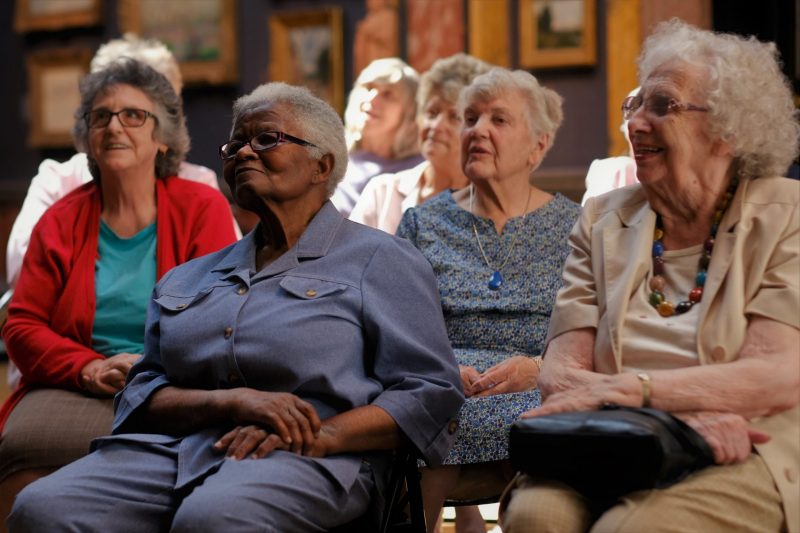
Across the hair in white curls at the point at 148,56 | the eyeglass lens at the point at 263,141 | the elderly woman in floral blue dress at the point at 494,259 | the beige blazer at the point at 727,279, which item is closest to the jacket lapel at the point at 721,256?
the beige blazer at the point at 727,279

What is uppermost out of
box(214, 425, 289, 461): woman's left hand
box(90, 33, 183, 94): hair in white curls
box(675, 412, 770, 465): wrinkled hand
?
box(90, 33, 183, 94): hair in white curls

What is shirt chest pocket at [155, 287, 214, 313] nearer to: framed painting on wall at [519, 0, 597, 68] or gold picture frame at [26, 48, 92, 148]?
framed painting on wall at [519, 0, 597, 68]

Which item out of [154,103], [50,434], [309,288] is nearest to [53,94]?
[154,103]

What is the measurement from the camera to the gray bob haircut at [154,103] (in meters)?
3.46

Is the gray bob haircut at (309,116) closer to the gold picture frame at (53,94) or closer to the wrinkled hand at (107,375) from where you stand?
the wrinkled hand at (107,375)

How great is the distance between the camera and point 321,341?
94.1 inches

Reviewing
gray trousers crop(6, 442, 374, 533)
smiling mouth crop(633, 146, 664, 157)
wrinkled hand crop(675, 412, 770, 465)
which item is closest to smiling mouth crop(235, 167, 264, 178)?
gray trousers crop(6, 442, 374, 533)

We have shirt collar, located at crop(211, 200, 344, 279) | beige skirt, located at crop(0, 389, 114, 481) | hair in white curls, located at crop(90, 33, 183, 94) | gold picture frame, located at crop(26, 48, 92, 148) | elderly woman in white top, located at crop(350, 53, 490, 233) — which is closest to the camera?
shirt collar, located at crop(211, 200, 344, 279)

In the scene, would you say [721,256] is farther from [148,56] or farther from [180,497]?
[148,56]

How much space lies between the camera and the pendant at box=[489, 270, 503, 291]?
10.0ft

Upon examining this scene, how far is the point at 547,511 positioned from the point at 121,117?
203 centimetres

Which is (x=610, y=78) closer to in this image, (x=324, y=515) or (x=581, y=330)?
(x=581, y=330)

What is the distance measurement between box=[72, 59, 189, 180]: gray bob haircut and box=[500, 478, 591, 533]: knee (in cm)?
193

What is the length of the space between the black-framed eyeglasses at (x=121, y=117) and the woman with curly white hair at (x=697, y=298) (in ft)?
5.22
